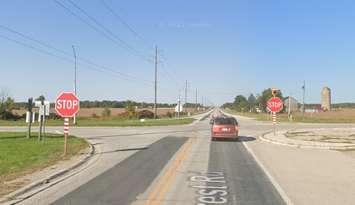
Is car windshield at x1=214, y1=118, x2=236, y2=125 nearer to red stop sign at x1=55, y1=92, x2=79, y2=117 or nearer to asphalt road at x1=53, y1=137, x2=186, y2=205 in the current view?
red stop sign at x1=55, y1=92, x2=79, y2=117

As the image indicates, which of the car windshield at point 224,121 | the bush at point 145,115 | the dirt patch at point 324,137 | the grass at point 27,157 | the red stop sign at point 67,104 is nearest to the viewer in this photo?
the grass at point 27,157

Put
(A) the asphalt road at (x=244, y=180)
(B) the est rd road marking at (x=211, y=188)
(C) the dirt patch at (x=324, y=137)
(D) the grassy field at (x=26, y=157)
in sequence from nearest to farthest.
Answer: (B) the est rd road marking at (x=211, y=188) → (A) the asphalt road at (x=244, y=180) → (D) the grassy field at (x=26, y=157) → (C) the dirt patch at (x=324, y=137)

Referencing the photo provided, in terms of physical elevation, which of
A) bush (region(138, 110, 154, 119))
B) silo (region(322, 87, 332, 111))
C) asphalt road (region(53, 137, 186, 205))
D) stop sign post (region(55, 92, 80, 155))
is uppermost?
silo (region(322, 87, 332, 111))

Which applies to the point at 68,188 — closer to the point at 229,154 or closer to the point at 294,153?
the point at 229,154

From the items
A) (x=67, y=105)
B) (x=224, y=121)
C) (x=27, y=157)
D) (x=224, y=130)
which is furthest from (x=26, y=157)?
(x=224, y=121)

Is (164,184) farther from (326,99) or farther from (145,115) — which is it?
(326,99)

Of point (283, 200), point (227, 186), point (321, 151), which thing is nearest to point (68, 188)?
point (227, 186)

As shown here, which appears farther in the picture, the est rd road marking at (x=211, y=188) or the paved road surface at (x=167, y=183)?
the paved road surface at (x=167, y=183)

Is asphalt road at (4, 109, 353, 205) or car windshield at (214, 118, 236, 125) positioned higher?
car windshield at (214, 118, 236, 125)

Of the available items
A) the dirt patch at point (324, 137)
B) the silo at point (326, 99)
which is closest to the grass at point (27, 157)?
the dirt patch at point (324, 137)

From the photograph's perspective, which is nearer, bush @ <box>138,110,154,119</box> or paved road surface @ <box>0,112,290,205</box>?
paved road surface @ <box>0,112,290,205</box>

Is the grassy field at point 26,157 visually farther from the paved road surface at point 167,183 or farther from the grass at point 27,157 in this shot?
the paved road surface at point 167,183

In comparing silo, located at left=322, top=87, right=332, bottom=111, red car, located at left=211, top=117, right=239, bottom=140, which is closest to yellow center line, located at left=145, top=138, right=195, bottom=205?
red car, located at left=211, top=117, right=239, bottom=140

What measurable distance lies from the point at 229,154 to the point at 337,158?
14.5 feet
